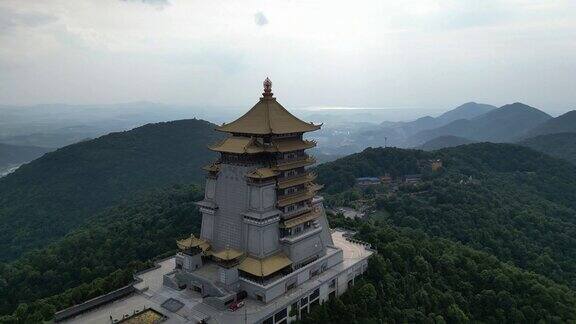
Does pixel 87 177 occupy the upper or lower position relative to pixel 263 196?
lower

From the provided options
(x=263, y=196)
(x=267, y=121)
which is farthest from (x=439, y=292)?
(x=267, y=121)

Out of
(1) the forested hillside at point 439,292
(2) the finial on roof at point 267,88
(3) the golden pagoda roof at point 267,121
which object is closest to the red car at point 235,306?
(1) the forested hillside at point 439,292

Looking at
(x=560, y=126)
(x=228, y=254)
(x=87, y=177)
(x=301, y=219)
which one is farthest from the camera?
(x=560, y=126)

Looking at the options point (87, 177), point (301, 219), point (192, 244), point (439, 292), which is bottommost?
point (439, 292)

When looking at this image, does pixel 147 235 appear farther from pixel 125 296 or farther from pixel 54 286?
pixel 125 296

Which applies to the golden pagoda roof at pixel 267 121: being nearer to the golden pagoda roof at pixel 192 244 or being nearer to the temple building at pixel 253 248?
the temple building at pixel 253 248

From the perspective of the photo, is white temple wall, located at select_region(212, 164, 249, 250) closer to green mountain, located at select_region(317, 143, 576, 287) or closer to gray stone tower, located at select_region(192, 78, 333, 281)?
gray stone tower, located at select_region(192, 78, 333, 281)

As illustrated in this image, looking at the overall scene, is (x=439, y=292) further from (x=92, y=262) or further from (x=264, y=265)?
(x=92, y=262)
